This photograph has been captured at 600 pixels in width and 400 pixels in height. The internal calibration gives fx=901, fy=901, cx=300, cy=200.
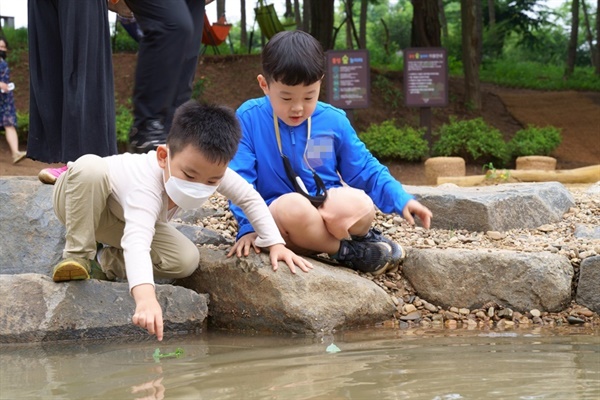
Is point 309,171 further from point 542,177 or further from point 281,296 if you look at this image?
point 542,177

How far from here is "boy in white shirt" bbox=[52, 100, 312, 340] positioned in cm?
288

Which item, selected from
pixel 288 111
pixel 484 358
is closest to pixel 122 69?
pixel 288 111

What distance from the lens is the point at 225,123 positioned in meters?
3.00

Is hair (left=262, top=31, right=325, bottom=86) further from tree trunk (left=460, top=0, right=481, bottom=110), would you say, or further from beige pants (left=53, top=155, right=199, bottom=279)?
tree trunk (left=460, top=0, right=481, bottom=110)

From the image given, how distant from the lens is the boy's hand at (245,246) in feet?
11.6

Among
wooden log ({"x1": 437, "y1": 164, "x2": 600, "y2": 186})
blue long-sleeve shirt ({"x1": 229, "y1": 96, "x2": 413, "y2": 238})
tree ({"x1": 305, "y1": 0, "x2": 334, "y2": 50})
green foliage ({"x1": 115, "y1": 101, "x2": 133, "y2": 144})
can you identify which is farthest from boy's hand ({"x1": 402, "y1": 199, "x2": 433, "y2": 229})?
tree ({"x1": 305, "y1": 0, "x2": 334, "y2": 50})

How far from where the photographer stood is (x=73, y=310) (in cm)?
324

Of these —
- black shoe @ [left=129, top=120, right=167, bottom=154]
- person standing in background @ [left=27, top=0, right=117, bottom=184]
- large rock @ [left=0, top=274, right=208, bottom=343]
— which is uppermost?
person standing in background @ [left=27, top=0, right=117, bottom=184]

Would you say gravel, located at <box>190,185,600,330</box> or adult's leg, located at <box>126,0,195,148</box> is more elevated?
adult's leg, located at <box>126,0,195,148</box>

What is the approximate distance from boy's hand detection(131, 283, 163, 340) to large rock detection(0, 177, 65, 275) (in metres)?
1.21

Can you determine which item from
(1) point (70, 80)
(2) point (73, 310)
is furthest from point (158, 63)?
(2) point (73, 310)

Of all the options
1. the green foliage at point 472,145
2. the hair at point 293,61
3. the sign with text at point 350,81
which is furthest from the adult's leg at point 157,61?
the green foliage at point 472,145

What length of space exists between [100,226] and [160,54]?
81 cm

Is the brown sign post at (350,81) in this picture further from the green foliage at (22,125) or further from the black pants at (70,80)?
the black pants at (70,80)
